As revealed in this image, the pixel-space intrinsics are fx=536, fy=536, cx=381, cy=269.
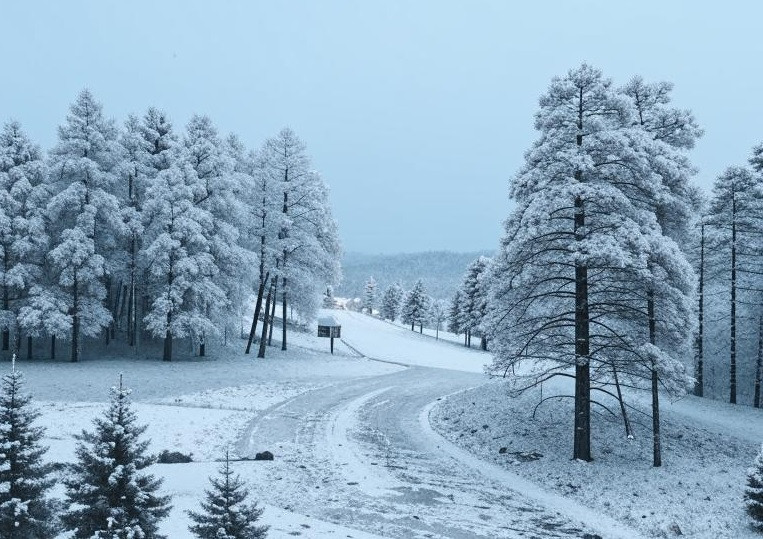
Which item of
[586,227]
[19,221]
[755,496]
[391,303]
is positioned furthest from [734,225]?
[391,303]

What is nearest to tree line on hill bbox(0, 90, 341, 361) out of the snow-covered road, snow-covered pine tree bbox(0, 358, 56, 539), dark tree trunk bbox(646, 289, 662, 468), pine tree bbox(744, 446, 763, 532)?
the snow-covered road

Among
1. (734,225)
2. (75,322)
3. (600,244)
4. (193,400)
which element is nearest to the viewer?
(600,244)

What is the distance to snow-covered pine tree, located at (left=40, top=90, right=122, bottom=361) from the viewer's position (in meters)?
28.6

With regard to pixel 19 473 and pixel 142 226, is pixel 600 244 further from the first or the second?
pixel 142 226

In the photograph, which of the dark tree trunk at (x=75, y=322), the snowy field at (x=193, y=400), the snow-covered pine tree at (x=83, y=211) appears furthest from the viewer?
the dark tree trunk at (x=75, y=322)

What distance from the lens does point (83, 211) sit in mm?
29203

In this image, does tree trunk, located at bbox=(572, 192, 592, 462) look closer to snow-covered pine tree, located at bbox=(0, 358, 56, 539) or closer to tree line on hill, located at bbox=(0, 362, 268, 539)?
tree line on hill, located at bbox=(0, 362, 268, 539)

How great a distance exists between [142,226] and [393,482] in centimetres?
2287

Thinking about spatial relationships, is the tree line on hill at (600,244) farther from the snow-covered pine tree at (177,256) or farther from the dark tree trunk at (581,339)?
the snow-covered pine tree at (177,256)

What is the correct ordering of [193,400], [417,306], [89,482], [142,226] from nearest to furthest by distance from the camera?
[89,482] < [193,400] < [142,226] < [417,306]

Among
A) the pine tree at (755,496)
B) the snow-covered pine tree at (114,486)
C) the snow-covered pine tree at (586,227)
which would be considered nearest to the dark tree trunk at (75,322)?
the snow-covered pine tree at (586,227)

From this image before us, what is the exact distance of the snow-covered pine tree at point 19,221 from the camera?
28375 mm

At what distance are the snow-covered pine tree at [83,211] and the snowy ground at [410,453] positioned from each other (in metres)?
3.34

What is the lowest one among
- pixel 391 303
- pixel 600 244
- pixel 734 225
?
pixel 391 303
